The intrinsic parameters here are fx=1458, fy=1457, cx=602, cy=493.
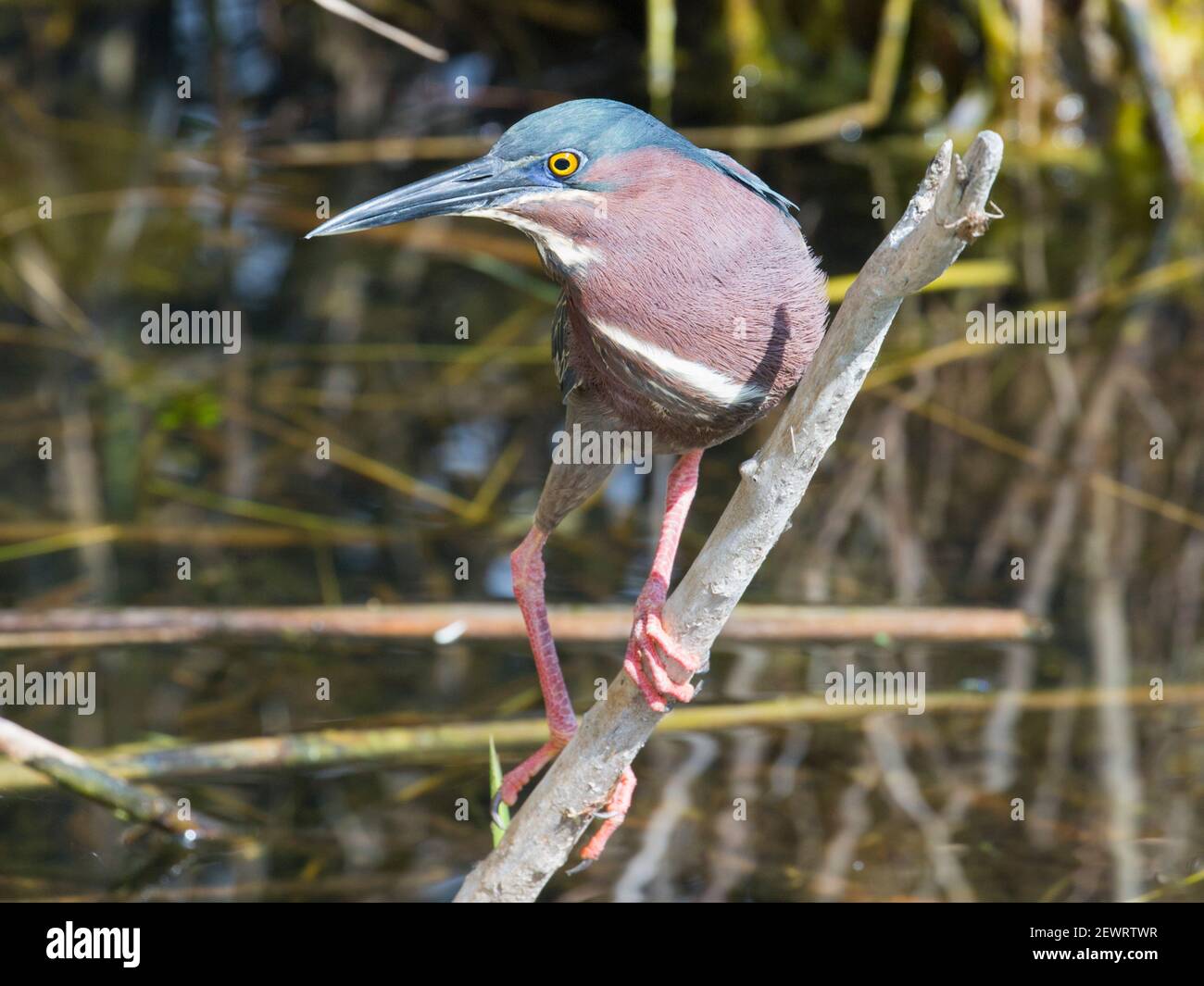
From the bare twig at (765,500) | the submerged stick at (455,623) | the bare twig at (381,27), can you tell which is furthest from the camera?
the submerged stick at (455,623)

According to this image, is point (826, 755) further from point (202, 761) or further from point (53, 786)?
point (53, 786)

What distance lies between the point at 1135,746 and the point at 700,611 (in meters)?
2.32

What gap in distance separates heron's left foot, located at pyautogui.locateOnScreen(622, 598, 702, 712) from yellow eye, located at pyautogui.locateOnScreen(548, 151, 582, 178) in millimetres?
751

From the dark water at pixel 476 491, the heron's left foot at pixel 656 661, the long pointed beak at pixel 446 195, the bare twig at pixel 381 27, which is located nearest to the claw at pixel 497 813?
the heron's left foot at pixel 656 661

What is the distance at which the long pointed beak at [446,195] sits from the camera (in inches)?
90.4

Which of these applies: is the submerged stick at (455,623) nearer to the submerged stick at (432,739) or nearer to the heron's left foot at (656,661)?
the submerged stick at (432,739)

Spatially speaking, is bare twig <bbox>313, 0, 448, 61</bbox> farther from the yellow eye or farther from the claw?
the claw

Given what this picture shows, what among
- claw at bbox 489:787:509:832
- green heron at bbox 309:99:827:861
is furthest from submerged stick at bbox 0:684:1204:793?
green heron at bbox 309:99:827:861

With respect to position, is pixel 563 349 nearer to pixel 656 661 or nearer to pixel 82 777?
pixel 656 661

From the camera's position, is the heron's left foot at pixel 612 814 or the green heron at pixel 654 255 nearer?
the green heron at pixel 654 255

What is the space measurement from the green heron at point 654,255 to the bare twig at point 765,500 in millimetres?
113

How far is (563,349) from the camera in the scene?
265cm
